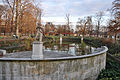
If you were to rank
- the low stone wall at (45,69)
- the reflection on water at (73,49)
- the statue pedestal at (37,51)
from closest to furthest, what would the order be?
1. the low stone wall at (45,69)
2. the statue pedestal at (37,51)
3. the reflection on water at (73,49)

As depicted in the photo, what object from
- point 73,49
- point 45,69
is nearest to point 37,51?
point 45,69

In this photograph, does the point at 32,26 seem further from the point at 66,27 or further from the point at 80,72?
the point at 66,27

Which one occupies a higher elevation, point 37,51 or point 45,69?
point 37,51

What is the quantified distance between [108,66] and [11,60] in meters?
8.20

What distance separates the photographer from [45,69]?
5.43 metres

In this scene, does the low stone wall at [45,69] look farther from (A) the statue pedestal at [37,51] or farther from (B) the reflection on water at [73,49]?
(B) the reflection on water at [73,49]

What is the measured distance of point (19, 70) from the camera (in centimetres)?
527

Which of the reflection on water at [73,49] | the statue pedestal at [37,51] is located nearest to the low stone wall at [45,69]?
the statue pedestal at [37,51]

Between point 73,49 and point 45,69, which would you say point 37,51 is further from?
point 73,49

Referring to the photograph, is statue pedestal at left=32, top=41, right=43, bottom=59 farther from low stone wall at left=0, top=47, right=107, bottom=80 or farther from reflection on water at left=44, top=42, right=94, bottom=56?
reflection on water at left=44, top=42, right=94, bottom=56

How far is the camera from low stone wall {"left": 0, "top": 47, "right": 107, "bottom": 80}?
17.2 feet

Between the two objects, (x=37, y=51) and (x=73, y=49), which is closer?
(x=37, y=51)

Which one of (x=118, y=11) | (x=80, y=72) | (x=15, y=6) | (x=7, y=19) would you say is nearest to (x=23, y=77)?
(x=80, y=72)

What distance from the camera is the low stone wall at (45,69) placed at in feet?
17.2
